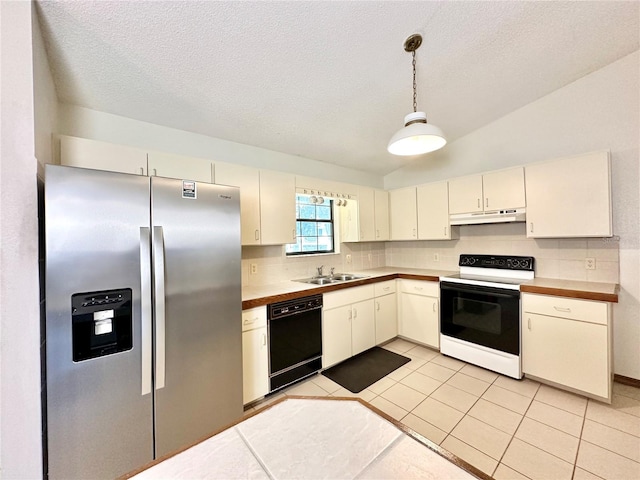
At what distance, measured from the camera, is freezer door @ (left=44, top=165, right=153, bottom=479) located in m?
1.29

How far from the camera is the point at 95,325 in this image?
4.54ft

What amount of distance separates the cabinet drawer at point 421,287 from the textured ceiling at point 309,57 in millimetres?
1963

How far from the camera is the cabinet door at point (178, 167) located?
2.00 m

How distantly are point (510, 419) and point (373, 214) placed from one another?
2571 mm

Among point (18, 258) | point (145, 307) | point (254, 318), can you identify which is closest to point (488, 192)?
point (254, 318)

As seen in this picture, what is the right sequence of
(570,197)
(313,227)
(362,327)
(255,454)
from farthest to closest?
(313,227)
(362,327)
(570,197)
(255,454)

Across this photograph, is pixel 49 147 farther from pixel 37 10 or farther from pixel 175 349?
pixel 175 349

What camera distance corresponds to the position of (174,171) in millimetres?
2076

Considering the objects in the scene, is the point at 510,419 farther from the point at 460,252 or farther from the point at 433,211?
the point at 433,211

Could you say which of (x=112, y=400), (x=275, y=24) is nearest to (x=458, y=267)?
(x=275, y=24)

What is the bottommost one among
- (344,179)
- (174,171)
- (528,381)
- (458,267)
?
(528,381)

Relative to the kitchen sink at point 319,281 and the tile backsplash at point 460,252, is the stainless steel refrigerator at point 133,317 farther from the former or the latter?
the kitchen sink at point 319,281

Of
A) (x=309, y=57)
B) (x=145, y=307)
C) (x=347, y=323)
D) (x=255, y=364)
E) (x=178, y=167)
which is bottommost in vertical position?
(x=255, y=364)

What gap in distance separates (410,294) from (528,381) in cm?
138
